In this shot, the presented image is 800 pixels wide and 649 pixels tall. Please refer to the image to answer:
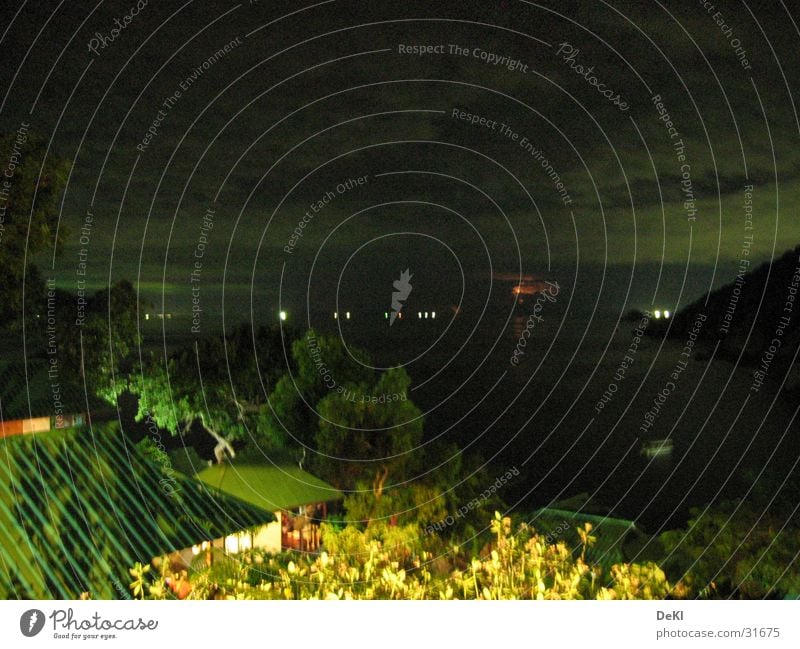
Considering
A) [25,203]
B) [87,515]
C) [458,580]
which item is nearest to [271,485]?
[87,515]

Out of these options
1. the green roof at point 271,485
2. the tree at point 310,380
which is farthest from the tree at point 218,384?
the green roof at point 271,485

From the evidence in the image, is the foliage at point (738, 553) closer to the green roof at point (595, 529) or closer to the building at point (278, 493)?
the green roof at point (595, 529)

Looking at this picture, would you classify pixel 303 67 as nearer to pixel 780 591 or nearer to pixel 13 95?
pixel 13 95

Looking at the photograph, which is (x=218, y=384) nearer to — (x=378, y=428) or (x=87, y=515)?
(x=378, y=428)

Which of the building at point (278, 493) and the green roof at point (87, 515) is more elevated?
the green roof at point (87, 515)

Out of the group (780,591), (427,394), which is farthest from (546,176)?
(427,394)

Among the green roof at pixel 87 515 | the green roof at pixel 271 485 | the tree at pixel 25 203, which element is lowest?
the green roof at pixel 271 485

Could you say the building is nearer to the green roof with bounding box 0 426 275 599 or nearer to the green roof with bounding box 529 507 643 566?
the green roof with bounding box 529 507 643 566
